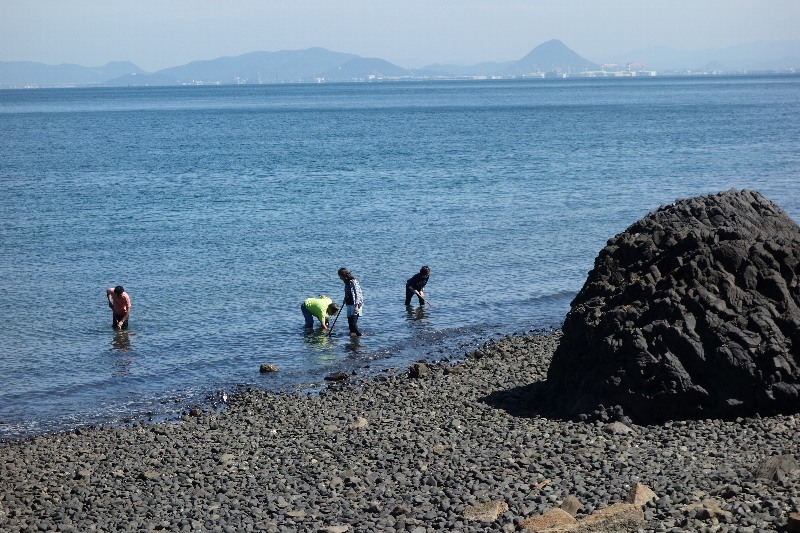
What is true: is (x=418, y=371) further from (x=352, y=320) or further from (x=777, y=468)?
(x=777, y=468)

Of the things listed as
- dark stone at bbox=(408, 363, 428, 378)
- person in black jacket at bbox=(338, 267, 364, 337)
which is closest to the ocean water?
person in black jacket at bbox=(338, 267, 364, 337)

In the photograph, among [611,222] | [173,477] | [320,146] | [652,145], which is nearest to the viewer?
[173,477]

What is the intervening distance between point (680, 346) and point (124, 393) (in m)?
11.5

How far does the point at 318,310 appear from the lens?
982 inches

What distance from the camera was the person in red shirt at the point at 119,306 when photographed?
25.6 meters

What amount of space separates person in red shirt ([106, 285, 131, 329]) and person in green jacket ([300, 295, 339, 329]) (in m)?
4.64

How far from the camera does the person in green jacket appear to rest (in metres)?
25.0

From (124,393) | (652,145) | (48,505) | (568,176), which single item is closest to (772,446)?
(48,505)

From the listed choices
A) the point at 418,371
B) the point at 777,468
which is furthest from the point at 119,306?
the point at 777,468

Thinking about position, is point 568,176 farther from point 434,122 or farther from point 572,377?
point 434,122

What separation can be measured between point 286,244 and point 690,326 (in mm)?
25509

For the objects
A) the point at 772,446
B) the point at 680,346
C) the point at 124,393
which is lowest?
the point at 124,393

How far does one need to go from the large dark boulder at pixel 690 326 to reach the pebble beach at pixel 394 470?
448mm

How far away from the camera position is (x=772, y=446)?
43.6ft
